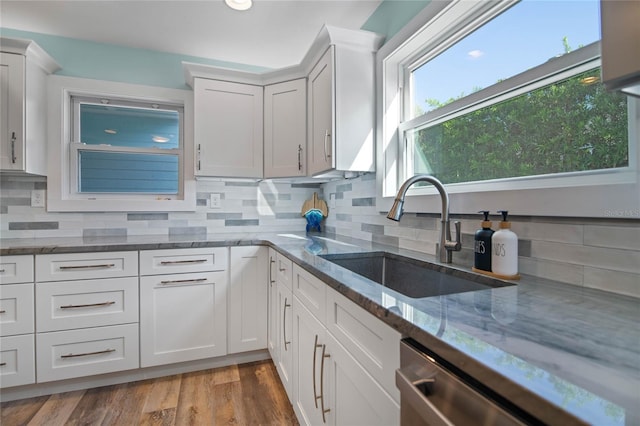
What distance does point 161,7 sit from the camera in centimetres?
198

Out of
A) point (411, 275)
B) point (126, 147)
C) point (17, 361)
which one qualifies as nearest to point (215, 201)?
point (126, 147)

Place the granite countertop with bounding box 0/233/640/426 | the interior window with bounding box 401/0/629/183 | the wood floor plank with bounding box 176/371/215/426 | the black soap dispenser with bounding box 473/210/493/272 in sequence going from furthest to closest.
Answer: the wood floor plank with bounding box 176/371/215/426
the black soap dispenser with bounding box 473/210/493/272
the interior window with bounding box 401/0/629/183
the granite countertop with bounding box 0/233/640/426

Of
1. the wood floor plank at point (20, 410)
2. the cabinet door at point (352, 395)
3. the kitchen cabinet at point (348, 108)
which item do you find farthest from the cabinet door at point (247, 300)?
the cabinet door at point (352, 395)

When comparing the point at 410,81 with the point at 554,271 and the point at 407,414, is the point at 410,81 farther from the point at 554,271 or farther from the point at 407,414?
the point at 407,414

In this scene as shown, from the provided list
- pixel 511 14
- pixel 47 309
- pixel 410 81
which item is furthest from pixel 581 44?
pixel 47 309

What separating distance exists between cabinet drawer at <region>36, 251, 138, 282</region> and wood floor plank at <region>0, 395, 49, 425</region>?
711 millimetres

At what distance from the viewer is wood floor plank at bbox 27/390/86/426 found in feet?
5.39

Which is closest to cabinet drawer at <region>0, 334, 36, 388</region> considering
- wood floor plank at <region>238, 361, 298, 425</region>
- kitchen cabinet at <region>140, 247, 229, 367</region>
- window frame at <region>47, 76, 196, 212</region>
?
kitchen cabinet at <region>140, 247, 229, 367</region>

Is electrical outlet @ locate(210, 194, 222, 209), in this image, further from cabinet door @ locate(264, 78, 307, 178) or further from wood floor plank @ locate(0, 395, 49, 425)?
wood floor plank @ locate(0, 395, 49, 425)

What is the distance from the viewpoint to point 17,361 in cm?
181

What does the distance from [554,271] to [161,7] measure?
2515 mm

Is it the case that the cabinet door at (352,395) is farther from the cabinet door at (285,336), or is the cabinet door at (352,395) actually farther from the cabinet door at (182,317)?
the cabinet door at (182,317)

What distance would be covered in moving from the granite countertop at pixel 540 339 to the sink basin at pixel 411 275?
0.18 m

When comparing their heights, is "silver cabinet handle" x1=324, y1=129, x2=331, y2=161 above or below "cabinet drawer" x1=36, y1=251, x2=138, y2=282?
above
